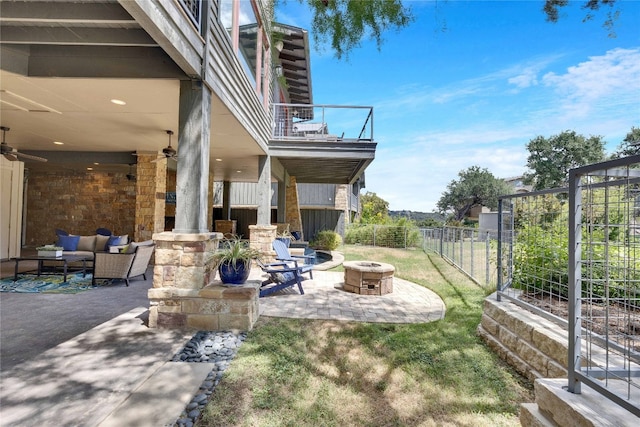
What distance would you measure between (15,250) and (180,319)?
8462 mm

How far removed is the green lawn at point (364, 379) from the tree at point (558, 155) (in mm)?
27714

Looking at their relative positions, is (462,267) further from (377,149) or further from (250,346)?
(250,346)

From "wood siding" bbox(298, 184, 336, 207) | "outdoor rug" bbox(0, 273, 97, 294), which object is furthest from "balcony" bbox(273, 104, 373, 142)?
"wood siding" bbox(298, 184, 336, 207)

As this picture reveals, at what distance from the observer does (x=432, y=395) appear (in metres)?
2.37

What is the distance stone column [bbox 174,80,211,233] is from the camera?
3463mm

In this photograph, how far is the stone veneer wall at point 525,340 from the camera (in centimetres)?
233

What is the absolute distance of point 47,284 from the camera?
18.1 feet

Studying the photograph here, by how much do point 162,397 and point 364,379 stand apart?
1565mm

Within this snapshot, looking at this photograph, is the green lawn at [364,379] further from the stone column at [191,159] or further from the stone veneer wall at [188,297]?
the stone column at [191,159]

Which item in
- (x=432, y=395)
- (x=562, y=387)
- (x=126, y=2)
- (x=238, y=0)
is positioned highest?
(x=238, y=0)

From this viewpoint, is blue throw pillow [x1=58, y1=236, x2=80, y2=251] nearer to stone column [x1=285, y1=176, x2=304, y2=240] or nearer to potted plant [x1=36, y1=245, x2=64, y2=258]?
potted plant [x1=36, y1=245, x2=64, y2=258]

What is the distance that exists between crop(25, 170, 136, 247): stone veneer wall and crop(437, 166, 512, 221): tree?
3158 centimetres

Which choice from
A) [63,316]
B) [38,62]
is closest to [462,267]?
[63,316]

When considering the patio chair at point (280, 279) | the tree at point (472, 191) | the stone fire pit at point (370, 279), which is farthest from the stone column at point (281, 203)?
the tree at point (472, 191)
